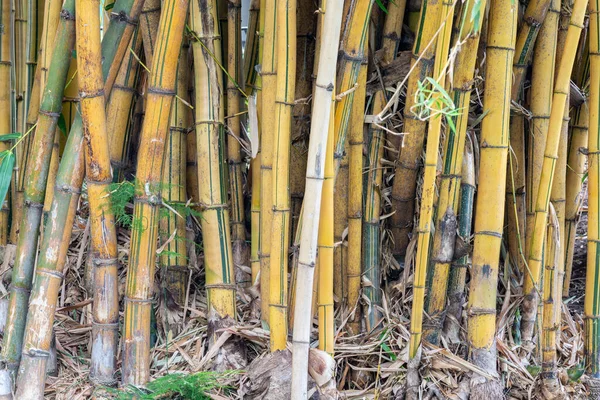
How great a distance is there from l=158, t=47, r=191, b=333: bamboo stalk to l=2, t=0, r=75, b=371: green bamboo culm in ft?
0.82

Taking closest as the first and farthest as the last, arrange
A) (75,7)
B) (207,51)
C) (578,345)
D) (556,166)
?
(75,7) → (207,51) → (556,166) → (578,345)

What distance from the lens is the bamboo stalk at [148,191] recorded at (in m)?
1.25

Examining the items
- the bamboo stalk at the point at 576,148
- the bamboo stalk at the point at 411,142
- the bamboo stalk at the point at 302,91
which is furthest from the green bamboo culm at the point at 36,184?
the bamboo stalk at the point at 576,148

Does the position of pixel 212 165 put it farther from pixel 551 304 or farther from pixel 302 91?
pixel 551 304

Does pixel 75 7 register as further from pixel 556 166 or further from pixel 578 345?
pixel 578 345

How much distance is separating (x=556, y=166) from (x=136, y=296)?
99cm

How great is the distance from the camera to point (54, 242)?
4.26 ft

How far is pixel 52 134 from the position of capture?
1.34 meters

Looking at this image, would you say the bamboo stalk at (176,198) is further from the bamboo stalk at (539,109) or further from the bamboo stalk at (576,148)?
the bamboo stalk at (576,148)

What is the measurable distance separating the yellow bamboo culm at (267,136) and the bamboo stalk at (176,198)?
201 mm

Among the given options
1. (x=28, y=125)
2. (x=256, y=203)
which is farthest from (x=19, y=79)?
(x=256, y=203)

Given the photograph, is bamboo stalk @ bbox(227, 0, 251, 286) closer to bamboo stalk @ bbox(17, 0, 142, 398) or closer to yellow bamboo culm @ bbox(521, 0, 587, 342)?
bamboo stalk @ bbox(17, 0, 142, 398)

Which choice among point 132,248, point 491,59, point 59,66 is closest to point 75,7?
point 59,66

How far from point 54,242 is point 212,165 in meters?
0.36
